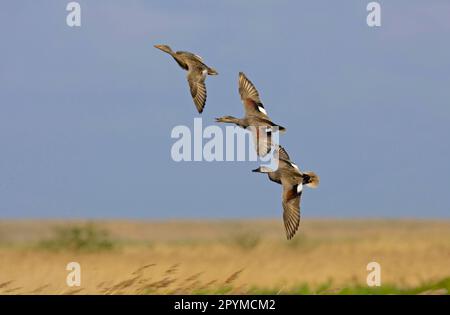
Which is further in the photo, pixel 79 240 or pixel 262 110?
pixel 79 240

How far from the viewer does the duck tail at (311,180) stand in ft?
51.9

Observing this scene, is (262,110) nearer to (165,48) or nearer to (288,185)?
(288,185)

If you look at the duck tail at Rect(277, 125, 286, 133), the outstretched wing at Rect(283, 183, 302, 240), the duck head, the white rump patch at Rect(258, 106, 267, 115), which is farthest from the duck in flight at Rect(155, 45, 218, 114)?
the outstretched wing at Rect(283, 183, 302, 240)

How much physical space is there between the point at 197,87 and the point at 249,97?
1.18m

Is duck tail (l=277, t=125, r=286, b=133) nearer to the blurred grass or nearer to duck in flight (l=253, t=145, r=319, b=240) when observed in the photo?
duck in flight (l=253, t=145, r=319, b=240)

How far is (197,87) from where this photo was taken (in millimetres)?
18234

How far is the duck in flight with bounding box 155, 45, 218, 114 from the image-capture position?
708 inches

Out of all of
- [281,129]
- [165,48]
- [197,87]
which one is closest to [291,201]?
[281,129]

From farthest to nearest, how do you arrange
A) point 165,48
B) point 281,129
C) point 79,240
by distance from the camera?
point 79,240, point 165,48, point 281,129

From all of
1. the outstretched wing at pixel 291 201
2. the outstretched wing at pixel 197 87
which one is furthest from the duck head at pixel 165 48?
the outstretched wing at pixel 291 201

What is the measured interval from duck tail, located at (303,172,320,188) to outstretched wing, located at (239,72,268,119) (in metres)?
1.52

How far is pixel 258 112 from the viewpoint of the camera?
17.0 m
